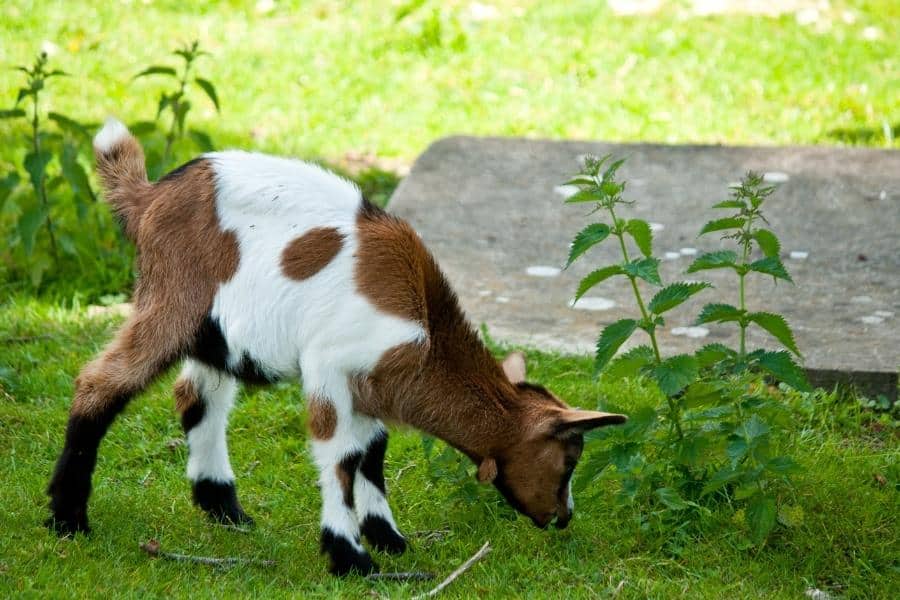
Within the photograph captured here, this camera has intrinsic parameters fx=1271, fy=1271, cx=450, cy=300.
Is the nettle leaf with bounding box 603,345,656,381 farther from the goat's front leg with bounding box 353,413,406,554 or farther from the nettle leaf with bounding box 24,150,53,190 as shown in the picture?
the nettle leaf with bounding box 24,150,53,190

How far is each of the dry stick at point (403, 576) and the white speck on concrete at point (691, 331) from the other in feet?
7.59

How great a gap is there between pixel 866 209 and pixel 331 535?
4564mm

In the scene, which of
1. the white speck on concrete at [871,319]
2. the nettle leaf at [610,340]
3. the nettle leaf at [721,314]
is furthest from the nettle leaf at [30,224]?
the white speck on concrete at [871,319]

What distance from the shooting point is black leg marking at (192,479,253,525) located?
185 inches

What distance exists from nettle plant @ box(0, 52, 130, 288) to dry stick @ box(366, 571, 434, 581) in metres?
3.11

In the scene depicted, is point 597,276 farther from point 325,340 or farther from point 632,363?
point 325,340

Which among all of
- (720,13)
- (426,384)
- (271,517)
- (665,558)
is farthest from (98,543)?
(720,13)

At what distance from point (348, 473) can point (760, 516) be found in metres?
1.39

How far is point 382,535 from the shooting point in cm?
452

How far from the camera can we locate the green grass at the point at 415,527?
166 inches

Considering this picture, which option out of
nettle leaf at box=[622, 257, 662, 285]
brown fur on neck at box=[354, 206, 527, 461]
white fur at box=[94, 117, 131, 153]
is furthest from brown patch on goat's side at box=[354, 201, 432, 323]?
white fur at box=[94, 117, 131, 153]

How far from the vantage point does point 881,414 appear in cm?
550

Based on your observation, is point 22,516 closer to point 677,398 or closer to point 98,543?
point 98,543

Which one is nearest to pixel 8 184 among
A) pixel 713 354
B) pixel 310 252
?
pixel 310 252
